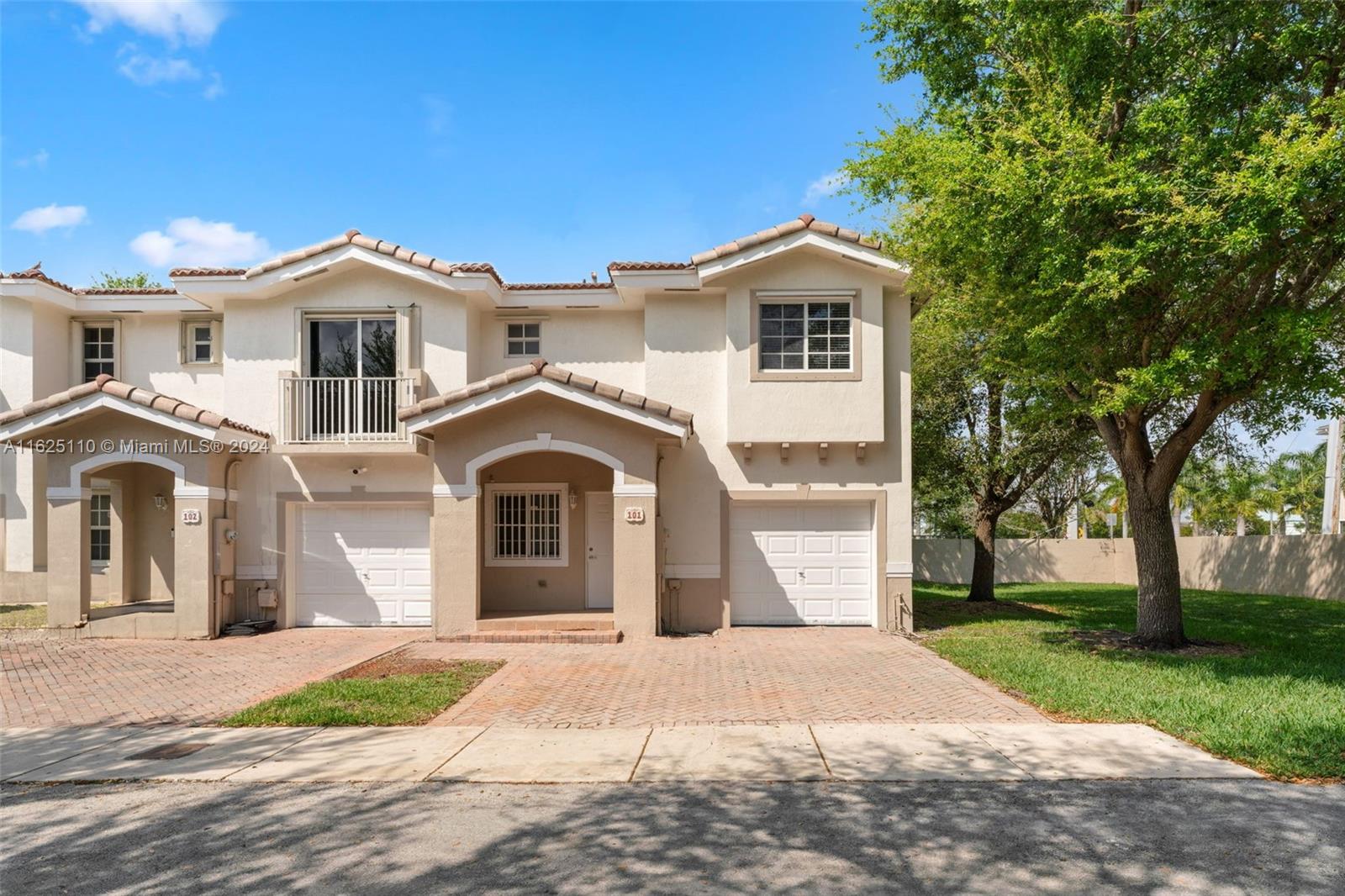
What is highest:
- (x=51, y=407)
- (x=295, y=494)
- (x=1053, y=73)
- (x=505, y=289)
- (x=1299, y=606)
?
(x=1053, y=73)

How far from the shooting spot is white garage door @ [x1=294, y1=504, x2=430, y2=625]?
15883 mm

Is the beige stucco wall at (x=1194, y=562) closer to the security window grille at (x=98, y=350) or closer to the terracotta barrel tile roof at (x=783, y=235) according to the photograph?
the terracotta barrel tile roof at (x=783, y=235)

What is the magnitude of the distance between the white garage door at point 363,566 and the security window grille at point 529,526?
4.51ft

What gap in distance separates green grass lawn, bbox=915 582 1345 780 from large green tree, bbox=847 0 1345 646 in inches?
67.5

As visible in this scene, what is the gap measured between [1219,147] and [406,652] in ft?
40.4

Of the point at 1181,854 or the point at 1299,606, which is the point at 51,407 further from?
the point at 1299,606

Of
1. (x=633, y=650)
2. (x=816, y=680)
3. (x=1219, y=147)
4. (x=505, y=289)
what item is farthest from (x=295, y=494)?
(x=1219, y=147)

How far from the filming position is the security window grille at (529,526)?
53.8 feet

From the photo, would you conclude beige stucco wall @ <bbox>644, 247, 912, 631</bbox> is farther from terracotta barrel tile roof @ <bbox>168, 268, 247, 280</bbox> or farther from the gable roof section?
terracotta barrel tile roof @ <bbox>168, 268, 247, 280</bbox>

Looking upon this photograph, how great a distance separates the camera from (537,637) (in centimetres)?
1374

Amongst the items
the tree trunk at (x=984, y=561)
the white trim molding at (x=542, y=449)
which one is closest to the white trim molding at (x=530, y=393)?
the white trim molding at (x=542, y=449)

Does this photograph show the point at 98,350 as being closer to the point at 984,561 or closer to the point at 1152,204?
the point at 1152,204

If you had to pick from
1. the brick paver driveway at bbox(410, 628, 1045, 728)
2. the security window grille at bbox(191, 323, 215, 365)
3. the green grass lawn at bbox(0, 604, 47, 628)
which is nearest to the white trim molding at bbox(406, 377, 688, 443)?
the brick paver driveway at bbox(410, 628, 1045, 728)

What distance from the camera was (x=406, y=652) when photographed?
42.6ft
